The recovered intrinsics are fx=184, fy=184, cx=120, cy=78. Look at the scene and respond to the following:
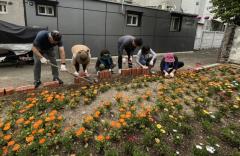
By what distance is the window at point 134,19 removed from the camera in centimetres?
1157

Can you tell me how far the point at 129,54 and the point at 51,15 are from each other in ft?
15.7

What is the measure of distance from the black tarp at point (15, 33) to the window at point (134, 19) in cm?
586

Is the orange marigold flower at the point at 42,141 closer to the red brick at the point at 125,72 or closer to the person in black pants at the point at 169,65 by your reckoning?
the red brick at the point at 125,72

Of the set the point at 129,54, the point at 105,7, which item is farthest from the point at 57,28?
the point at 129,54

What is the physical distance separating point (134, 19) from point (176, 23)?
4.54 metres

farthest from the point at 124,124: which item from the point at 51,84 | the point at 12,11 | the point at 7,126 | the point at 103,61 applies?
the point at 12,11

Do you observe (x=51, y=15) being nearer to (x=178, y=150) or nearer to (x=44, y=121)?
(x=44, y=121)

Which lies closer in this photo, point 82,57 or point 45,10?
point 82,57

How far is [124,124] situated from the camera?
2.57 meters

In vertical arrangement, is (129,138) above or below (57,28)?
below

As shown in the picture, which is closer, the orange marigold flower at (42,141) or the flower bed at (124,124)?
the orange marigold flower at (42,141)

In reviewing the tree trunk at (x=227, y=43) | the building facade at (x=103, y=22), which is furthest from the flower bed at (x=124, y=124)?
the tree trunk at (x=227, y=43)

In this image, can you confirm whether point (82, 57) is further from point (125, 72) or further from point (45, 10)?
point (45, 10)

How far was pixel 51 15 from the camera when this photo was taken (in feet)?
28.1
